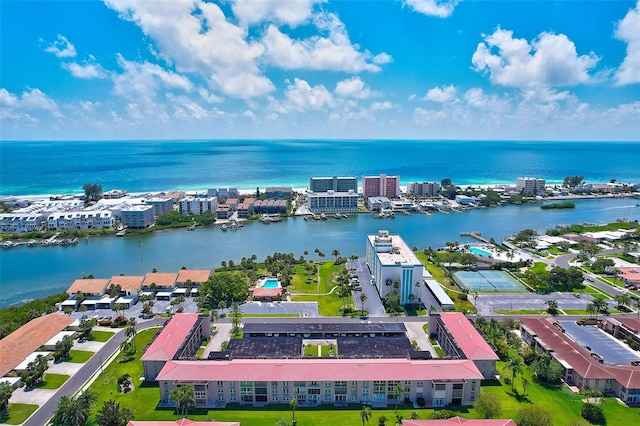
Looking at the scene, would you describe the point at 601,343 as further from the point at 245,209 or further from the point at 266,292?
the point at 245,209

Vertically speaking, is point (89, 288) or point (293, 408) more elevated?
point (89, 288)

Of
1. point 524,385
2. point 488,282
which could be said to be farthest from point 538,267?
point 524,385

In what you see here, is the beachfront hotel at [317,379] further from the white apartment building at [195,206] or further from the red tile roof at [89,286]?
the white apartment building at [195,206]

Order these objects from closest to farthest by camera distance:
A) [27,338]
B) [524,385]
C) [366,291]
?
[524,385] → [27,338] → [366,291]

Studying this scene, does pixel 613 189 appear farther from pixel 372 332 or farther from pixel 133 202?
pixel 133 202

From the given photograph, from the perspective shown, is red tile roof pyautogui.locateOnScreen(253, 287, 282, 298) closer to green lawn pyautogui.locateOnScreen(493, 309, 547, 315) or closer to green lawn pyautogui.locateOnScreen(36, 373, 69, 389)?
green lawn pyautogui.locateOnScreen(36, 373, 69, 389)

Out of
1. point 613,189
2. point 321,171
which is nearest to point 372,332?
point 613,189
